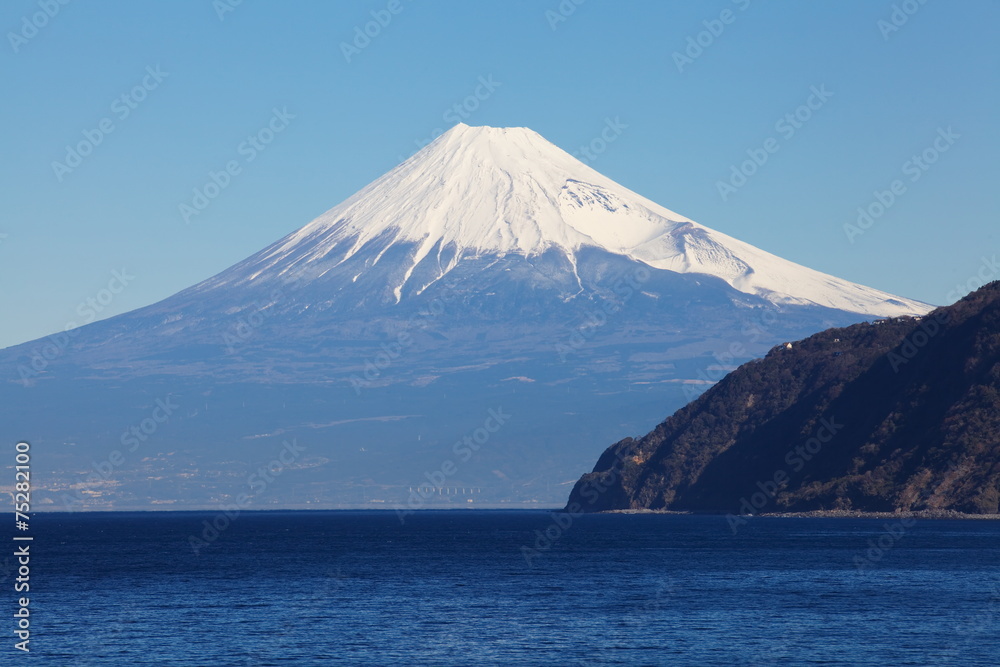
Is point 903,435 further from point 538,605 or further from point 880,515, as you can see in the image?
point 538,605

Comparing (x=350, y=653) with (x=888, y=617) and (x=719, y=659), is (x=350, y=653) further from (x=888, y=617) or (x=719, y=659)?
(x=888, y=617)

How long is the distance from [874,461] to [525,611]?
332 ft

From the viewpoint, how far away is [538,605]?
7850 centimetres

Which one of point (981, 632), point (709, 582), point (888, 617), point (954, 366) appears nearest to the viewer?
point (981, 632)

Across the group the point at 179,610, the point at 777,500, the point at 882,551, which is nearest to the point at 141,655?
the point at 179,610

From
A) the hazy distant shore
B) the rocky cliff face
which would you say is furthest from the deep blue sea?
the rocky cliff face

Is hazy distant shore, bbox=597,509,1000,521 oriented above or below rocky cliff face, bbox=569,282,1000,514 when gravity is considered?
below

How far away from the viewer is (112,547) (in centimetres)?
14850

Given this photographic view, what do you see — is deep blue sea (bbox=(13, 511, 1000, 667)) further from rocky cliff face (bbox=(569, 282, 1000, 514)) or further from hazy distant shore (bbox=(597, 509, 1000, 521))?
rocky cliff face (bbox=(569, 282, 1000, 514))

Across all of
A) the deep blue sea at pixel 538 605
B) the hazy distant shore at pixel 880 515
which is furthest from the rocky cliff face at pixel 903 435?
the deep blue sea at pixel 538 605

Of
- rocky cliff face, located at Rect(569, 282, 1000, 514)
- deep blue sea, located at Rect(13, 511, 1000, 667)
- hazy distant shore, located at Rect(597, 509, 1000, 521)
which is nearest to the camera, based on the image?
deep blue sea, located at Rect(13, 511, 1000, 667)

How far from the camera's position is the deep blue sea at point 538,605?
61188 mm

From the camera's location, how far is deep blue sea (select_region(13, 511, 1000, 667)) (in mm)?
61188

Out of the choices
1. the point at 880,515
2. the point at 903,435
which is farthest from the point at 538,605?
the point at 903,435
